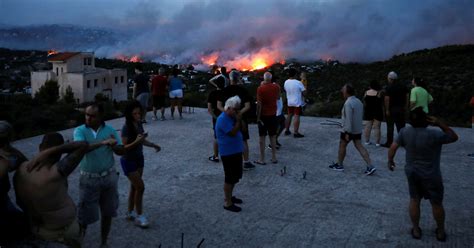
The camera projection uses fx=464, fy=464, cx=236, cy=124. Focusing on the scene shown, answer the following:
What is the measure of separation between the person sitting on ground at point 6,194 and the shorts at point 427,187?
3870 mm

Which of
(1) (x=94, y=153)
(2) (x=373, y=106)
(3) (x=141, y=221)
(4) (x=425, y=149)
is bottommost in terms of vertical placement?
(3) (x=141, y=221)

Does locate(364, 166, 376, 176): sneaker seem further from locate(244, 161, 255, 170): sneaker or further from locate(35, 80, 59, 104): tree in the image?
locate(35, 80, 59, 104): tree

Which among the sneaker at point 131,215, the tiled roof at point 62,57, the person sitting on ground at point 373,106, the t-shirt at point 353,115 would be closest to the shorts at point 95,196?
the sneaker at point 131,215

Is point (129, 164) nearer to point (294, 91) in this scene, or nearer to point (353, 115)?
point (353, 115)

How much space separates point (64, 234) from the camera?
155 inches

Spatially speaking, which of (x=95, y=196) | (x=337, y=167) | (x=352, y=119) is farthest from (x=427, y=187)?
(x=95, y=196)

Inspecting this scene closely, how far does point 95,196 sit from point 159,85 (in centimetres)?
791

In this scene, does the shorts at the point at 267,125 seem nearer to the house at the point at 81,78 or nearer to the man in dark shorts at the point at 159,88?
the man in dark shorts at the point at 159,88

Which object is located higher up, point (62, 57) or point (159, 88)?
point (62, 57)

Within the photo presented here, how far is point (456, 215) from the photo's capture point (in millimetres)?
5836

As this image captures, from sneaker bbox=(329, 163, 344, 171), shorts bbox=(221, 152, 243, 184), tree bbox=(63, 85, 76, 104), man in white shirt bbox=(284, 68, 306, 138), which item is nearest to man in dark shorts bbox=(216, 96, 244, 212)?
shorts bbox=(221, 152, 243, 184)

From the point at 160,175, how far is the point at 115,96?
160 ft

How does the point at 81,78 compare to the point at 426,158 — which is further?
the point at 81,78

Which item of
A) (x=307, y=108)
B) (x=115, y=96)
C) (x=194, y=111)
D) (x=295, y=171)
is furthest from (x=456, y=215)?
(x=115, y=96)
